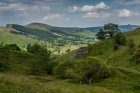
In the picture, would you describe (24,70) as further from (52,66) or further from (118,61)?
(118,61)

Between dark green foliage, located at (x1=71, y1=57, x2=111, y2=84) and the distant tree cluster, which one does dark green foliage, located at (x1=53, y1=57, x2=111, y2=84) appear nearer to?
dark green foliage, located at (x1=71, y1=57, x2=111, y2=84)

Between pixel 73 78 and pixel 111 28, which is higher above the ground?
pixel 111 28

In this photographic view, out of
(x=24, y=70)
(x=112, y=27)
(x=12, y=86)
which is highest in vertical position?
(x=112, y=27)

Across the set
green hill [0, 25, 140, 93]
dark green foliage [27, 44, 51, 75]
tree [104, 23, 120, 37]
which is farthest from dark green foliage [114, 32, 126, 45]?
dark green foliage [27, 44, 51, 75]

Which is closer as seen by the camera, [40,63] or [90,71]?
[90,71]

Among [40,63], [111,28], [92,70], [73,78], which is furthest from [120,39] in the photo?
[92,70]

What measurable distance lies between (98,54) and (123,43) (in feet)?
70.4

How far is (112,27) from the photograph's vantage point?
158375 mm

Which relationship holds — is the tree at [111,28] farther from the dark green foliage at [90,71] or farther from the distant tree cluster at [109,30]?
the dark green foliage at [90,71]

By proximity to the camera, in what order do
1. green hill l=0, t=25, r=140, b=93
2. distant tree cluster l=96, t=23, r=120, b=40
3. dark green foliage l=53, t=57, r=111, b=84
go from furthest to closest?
distant tree cluster l=96, t=23, r=120, b=40 < dark green foliage l=53, t=57, r=111, b=84 < green hill l=0, t=25, r=140, b=93

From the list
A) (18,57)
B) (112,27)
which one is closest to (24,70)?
(18,57)

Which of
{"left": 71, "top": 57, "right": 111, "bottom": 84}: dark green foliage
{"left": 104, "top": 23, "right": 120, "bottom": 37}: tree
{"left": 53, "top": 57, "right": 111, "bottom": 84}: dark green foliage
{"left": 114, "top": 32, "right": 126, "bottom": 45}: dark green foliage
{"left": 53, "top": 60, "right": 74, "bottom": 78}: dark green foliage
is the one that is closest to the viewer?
{"left": 53, "top": 57, "right": 111, "bottom": 84}: dark green foliage

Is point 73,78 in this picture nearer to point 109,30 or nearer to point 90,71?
point 90,71

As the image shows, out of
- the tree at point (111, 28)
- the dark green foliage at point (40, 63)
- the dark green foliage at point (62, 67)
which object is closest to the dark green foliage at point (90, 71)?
the dark green foliage at point (62, 67)
